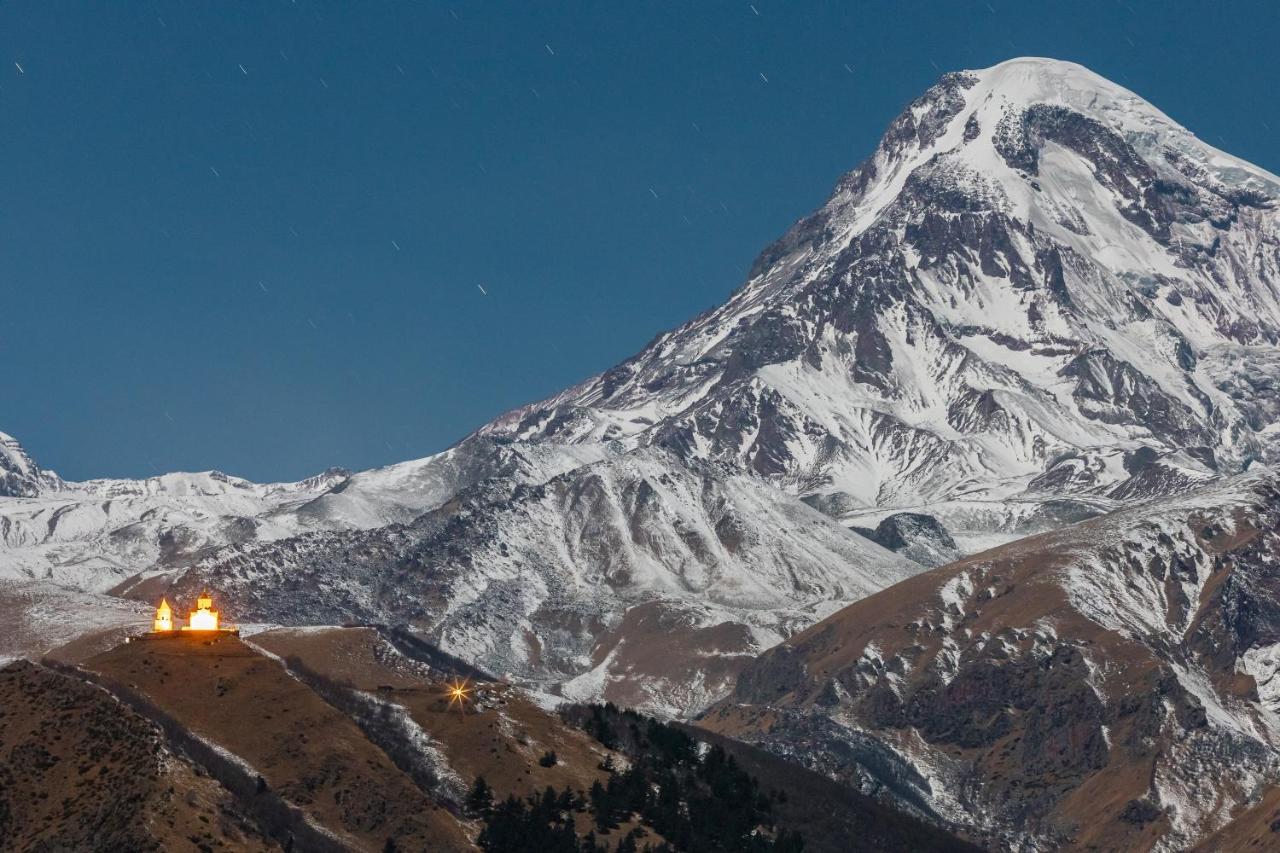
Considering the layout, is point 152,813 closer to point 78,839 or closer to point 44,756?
point 78,839

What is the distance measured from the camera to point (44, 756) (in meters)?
197

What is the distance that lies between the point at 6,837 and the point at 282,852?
2172 cm

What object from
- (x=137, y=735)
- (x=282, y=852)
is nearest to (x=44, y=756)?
(x=137, y=735)

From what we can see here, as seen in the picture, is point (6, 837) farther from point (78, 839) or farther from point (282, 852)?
point (282, 852)

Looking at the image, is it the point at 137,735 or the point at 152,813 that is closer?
the point at 152,813

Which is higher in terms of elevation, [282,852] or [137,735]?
[137,735]

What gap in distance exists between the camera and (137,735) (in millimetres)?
197625

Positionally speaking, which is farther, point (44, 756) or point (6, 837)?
point (44, 756)

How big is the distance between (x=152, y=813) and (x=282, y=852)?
12.5 meters

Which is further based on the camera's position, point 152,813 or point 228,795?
point 228,795

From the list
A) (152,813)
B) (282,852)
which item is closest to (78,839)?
(152,813)

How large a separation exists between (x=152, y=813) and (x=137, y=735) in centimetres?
1577

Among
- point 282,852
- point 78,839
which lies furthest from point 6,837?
point 282,852

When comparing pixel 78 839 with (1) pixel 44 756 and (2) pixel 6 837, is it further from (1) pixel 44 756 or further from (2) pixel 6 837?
(1) pixel 44 756
